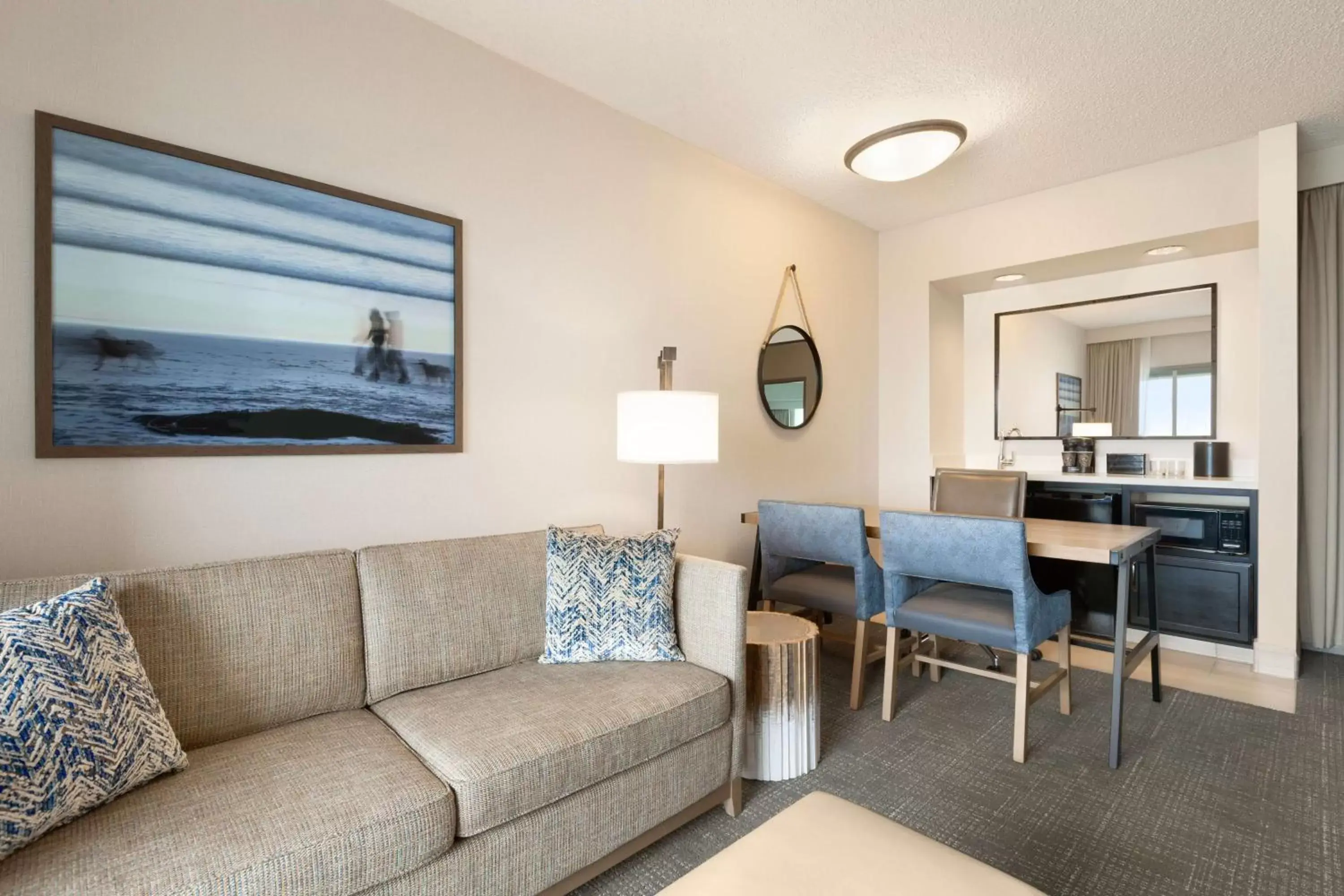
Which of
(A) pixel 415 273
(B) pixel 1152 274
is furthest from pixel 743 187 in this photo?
(B) pixel 1152 274

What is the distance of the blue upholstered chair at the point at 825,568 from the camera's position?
2.67 meters

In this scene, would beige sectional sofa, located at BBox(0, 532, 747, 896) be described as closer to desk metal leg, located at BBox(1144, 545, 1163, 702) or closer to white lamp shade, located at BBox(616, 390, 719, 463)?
white lamp shade, located at BBox(616, 390, 719, 463)

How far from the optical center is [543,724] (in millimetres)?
1546

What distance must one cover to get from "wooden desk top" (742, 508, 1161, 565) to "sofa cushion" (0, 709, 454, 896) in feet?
6.04

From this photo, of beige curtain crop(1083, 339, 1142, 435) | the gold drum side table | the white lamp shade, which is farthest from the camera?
beige curtain crop(1083, 339, 1142, 435)

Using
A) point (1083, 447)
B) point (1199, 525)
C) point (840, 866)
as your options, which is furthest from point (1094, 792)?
point (1083, 447)

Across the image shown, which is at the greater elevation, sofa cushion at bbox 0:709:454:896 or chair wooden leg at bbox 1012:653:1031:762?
sofa cushion at bbox 0:709:454:896

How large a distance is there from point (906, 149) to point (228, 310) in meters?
2.60

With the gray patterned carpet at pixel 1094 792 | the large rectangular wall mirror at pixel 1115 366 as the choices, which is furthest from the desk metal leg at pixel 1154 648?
the large rectangular wall mirror at pixel 1115 366

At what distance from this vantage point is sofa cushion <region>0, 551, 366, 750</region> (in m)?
1.46

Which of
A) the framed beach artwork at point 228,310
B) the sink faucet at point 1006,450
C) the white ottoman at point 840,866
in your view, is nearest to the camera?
the white ottoman at point 840,866

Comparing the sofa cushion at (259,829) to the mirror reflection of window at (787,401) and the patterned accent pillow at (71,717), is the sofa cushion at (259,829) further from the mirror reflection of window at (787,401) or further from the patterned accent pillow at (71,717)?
the mirror reflection of window at (787,401)

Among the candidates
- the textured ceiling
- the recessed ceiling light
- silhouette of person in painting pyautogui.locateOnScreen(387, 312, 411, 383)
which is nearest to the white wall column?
the textured ceiling

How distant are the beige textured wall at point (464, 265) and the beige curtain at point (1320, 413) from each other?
7.88 feet
